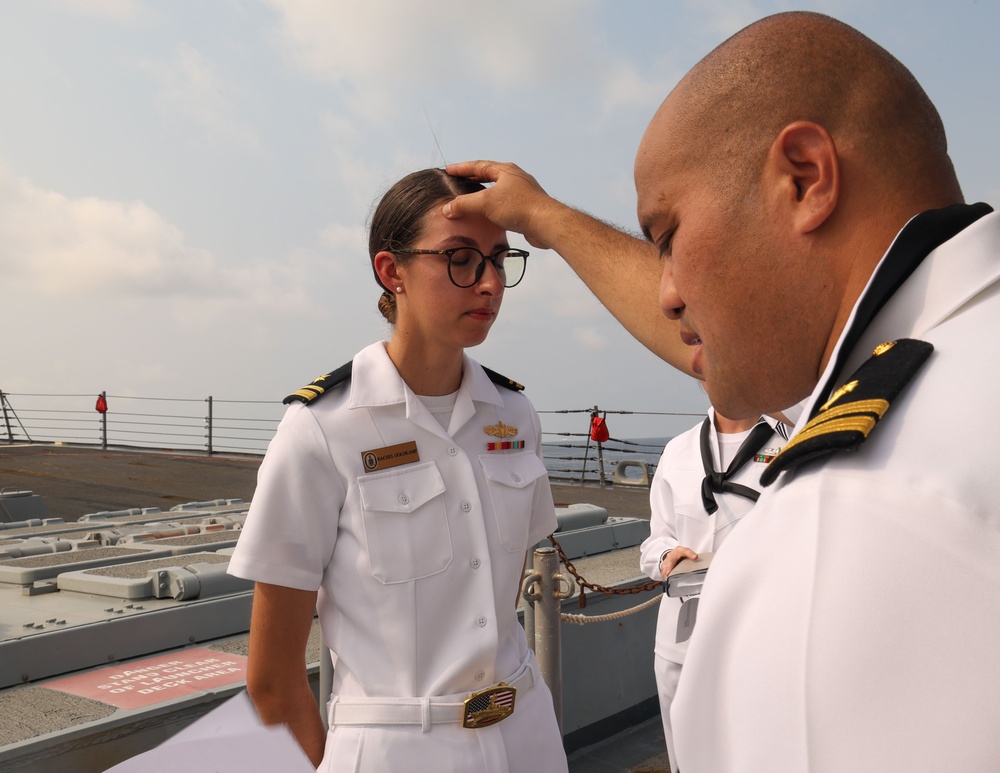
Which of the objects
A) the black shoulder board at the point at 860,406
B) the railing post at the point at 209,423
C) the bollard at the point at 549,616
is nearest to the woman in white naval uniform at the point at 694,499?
the bollard at the point at 549,616

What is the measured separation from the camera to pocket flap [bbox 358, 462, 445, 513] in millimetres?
2154

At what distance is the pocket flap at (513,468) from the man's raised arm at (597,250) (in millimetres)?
500

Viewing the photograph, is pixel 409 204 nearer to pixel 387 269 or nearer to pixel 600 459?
pixel 387 269

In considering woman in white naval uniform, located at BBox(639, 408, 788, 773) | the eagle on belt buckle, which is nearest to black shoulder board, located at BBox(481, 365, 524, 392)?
the eagle on belt buckle

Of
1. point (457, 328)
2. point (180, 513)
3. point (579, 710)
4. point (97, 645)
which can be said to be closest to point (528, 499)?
point (457, 328)

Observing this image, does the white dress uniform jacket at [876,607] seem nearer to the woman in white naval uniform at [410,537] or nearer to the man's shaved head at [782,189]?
the man's shaved head at [782,189]

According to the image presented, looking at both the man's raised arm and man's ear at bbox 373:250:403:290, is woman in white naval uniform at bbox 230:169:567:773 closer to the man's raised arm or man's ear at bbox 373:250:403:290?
man's ear at bbox 373:250:403:290

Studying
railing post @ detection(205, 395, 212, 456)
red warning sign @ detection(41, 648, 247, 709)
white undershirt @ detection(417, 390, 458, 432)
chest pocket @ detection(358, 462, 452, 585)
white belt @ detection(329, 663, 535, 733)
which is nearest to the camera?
white belt @ detection(329, 663, 535, 733)

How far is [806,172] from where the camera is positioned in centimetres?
98

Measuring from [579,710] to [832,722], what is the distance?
170 inches

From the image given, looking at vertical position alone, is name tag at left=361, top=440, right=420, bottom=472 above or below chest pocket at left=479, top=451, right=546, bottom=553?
above

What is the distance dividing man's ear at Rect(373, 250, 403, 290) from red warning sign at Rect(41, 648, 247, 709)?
1.72 meters

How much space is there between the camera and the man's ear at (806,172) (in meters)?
0.96

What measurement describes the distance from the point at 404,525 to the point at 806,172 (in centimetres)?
146
